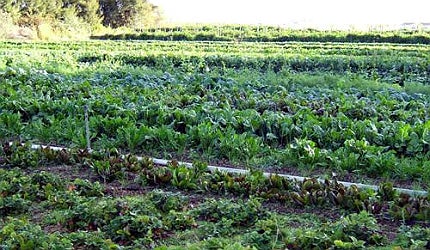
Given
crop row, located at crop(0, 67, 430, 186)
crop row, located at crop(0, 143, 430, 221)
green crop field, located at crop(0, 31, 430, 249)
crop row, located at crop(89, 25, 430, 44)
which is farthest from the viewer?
crop row, located at crop(89, 25, 430, 44)

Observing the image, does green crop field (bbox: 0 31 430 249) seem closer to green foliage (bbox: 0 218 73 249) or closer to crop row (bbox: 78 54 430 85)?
green foliage (bbox: 0 218 73 249)

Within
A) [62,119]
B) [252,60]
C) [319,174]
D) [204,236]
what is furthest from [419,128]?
[252,60]

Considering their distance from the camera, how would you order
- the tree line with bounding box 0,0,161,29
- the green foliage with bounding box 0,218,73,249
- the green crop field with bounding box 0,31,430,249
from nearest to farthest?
the green foliage with bounding box 0,218,73,249 → the green crop field with bounding box 0,31,430,249 → the tree line with bounding box 0,0,161,29

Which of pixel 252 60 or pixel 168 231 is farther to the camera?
pixel 252 60

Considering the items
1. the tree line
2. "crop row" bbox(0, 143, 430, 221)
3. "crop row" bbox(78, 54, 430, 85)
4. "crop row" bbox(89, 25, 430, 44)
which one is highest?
the tree line

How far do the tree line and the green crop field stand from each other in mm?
30336

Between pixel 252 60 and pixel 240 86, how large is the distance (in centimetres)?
663

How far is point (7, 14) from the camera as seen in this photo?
35.8 metres

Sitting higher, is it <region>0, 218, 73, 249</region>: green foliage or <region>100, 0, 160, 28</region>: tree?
<region>100, 0, 160, 28</region>: tree

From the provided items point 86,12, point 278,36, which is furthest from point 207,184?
point 86,12

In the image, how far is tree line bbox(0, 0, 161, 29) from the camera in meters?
39.1

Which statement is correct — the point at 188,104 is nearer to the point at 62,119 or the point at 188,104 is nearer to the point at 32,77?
the point at 62,119

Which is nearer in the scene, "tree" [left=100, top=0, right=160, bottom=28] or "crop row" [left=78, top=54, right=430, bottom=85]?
"crop row" [left=78, top=54, right=430, bottom=85]

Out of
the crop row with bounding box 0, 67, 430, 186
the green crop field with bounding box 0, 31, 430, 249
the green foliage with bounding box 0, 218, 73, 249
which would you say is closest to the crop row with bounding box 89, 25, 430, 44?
the green crop field with bounding box 0, 31, 430, 249
